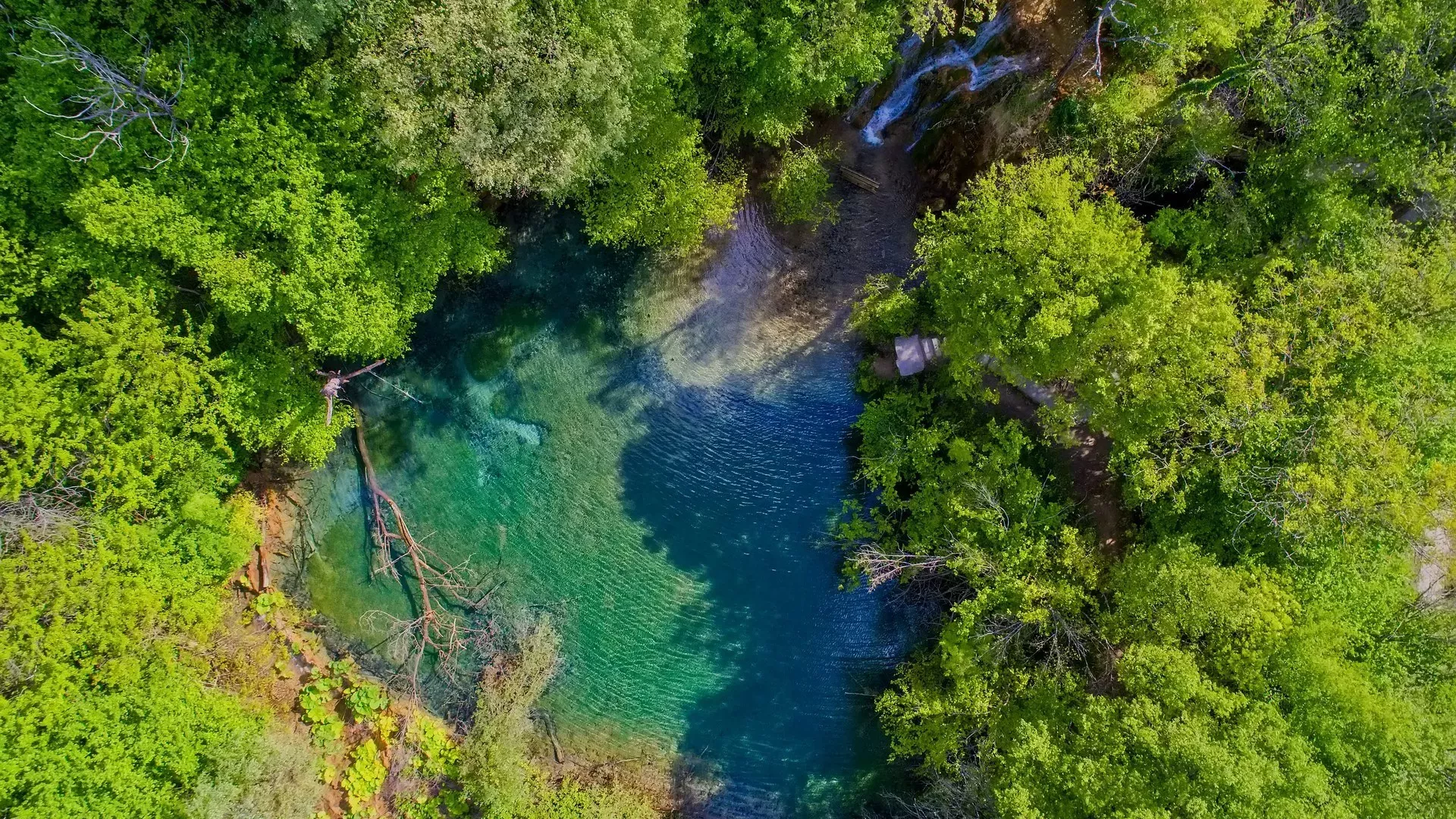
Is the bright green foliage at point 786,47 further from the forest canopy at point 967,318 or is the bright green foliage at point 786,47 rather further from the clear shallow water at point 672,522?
the clear shallow water at point 672,522

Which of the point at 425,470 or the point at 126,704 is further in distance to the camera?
the point at 425,470

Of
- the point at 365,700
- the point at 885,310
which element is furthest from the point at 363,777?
the point at 885,310

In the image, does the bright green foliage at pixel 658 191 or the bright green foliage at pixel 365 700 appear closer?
the bright green foliage at pixel 658 191

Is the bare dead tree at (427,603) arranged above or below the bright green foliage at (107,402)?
below

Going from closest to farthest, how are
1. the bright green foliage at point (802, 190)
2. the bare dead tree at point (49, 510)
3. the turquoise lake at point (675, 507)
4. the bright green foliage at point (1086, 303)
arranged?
1. the bare dead tree at point (49, 510)
2. the bright green foliage at point (1086, 303)
3. the bright green foliage at point (802, 190)
4. the turquoise lake at point (675, 507)

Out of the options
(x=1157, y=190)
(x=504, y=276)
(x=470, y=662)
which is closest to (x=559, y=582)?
(x=470, y=662)

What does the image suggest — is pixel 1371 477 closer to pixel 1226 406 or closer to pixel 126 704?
pixel 1226 406

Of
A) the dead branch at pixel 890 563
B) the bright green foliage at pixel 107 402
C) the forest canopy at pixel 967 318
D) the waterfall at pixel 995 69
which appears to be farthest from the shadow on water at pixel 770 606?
the bright green foliage at pixel 107 402
